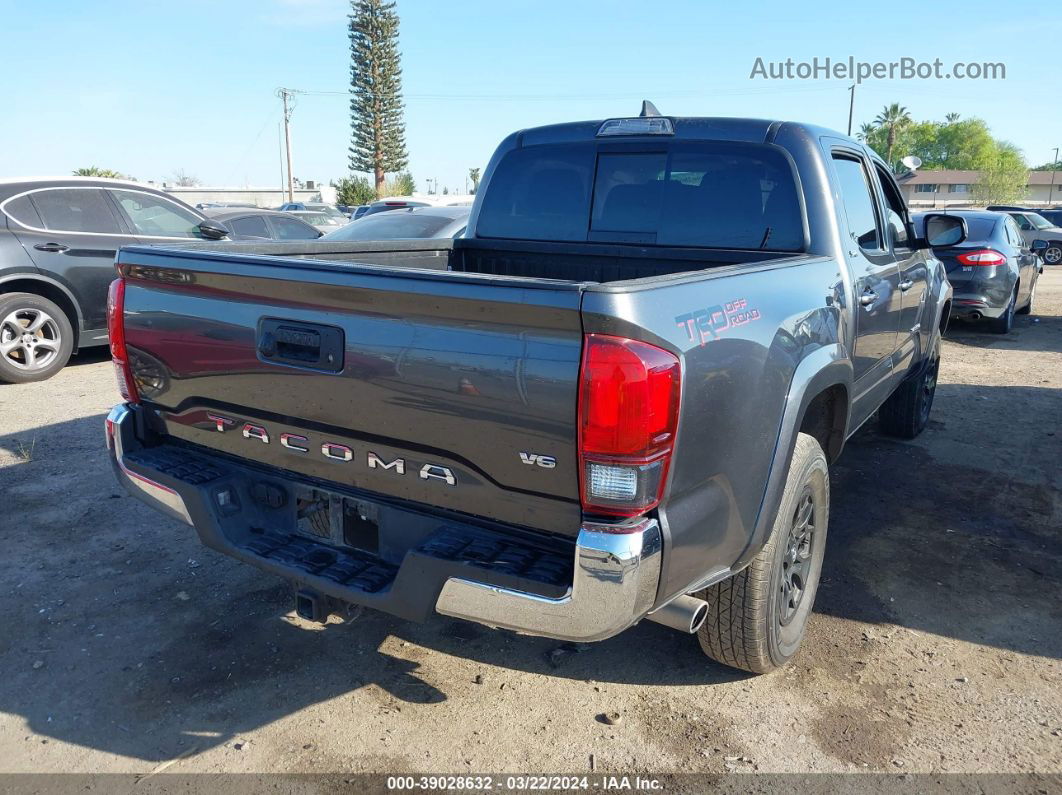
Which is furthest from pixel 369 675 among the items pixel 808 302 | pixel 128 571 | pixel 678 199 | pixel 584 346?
pixel 678 199

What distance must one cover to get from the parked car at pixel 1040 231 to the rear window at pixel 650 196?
20373 millimetres

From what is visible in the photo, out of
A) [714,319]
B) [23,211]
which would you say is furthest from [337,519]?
[23,211]

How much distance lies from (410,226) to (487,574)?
6888 mm

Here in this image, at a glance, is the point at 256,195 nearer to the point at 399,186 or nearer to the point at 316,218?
the point at 399,186

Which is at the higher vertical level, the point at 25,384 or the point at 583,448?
the point at 583,448

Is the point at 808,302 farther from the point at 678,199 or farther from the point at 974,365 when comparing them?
the point at 974,365

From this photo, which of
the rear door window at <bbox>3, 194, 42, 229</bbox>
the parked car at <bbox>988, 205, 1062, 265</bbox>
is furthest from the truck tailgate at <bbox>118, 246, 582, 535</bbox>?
the parked car at <bbox>988, 205, 1062, 265</bbox>

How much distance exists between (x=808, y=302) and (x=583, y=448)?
4.43 feet

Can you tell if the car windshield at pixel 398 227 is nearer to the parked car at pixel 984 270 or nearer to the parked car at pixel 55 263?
the parked car at pixel 55 263

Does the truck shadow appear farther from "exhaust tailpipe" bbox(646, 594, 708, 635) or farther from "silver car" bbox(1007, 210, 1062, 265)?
"silver car" bbox(1007, 210, 1062, 265)

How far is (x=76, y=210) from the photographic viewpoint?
25.2 ft

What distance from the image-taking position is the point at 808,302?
9.64 ft

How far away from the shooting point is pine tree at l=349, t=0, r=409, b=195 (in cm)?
5388

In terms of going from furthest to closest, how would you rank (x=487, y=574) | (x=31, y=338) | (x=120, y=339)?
(x=31, y=338) → (x=120, y=339) → (x=487, y=574)
